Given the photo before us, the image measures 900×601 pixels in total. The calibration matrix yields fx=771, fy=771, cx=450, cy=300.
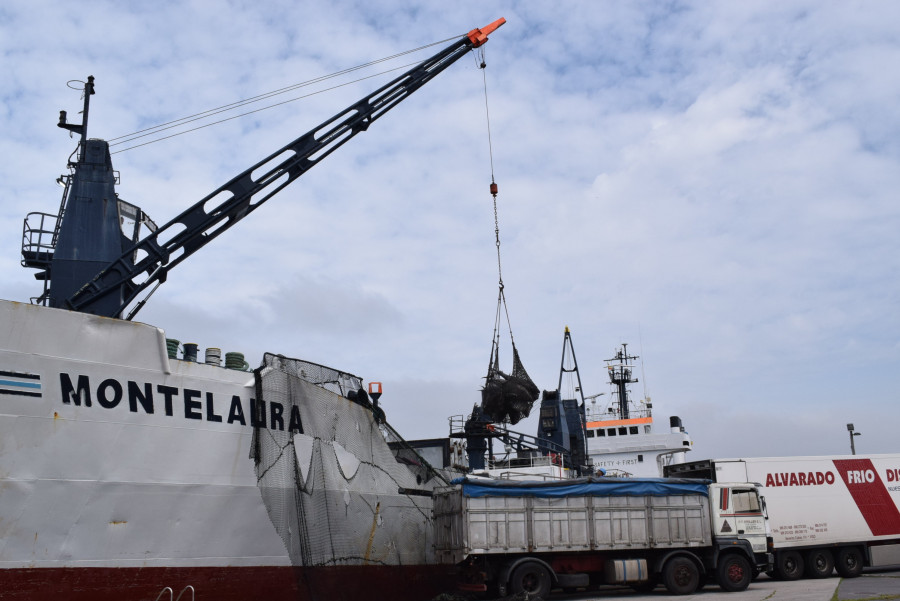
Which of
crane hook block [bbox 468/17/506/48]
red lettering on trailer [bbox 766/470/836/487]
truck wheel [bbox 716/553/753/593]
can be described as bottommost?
truck wheel [bbox 716/553/753/593]

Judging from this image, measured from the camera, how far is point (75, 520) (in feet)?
40.4

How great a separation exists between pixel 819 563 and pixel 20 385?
20437 mm

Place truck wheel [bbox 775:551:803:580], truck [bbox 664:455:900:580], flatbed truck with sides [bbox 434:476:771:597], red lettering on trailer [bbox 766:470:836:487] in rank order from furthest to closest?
red lettering on trailer [bbox 766:470:836:487] → truck [bbox 664:455:900:580] → truck wheel [bbox 775:551:803:580] → flatbed truck with sides [bbox 434:476:771:597]

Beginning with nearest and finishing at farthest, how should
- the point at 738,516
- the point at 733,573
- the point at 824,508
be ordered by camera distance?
the point at 733,573 → the point at 738,516 → the point at 824,508

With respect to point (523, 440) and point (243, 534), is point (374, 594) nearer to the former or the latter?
point (243, 534)

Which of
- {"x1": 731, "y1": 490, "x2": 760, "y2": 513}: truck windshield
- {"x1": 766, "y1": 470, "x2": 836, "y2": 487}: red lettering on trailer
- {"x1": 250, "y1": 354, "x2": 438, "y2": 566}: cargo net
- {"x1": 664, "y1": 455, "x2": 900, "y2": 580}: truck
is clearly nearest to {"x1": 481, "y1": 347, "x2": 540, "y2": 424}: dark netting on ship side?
{"x1": 664, "y1": 455, "x2": 900, "y2": 580}: truck

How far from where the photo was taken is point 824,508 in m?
21.8

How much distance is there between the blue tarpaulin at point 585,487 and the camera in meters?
16.8

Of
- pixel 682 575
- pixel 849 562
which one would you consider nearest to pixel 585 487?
pixel 682 575

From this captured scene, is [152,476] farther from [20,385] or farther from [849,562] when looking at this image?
[849,562]

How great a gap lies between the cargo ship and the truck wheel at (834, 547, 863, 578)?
11.5m

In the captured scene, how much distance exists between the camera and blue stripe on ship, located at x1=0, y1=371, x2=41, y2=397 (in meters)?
12.0

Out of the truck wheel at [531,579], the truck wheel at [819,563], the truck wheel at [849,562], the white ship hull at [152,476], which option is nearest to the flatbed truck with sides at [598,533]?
the truck wheel at [531,579]

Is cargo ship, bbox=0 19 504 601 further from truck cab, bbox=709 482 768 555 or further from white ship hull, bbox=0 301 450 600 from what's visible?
truck cab, bbox=709 482 768 555
